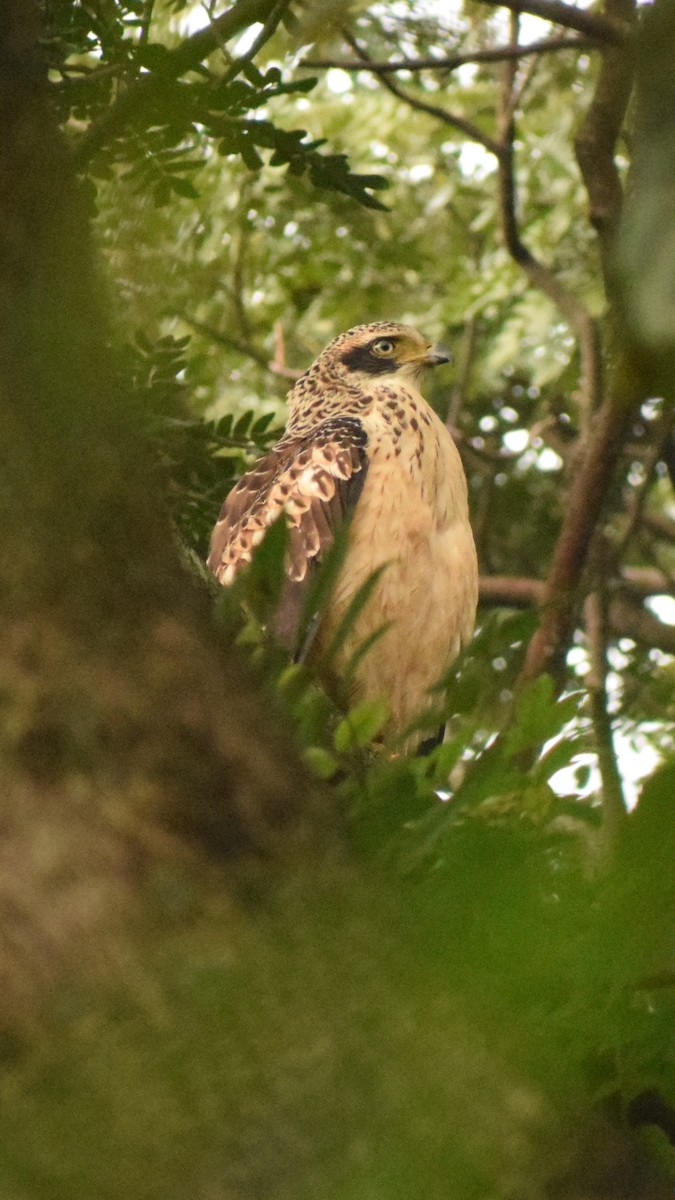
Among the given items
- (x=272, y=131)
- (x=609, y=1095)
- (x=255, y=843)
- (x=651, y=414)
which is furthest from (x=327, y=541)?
(x=255, y=843)

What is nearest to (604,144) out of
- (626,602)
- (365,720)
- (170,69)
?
(170,69)

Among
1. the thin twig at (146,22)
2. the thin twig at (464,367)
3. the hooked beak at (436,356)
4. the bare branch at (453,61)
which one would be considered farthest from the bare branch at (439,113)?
the thin twig at (146,22)

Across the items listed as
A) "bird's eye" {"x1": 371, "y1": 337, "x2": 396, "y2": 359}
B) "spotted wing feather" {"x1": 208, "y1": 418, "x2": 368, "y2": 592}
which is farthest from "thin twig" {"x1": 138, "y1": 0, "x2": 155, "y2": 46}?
"bird's eye" {"x1": 371, "y1": 337, "x2": 396, "y2": 359}

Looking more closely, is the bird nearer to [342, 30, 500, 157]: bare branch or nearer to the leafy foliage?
the leafy foliage

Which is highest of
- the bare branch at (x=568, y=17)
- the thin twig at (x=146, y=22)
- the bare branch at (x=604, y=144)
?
the bare branch at (x=604, y=144)

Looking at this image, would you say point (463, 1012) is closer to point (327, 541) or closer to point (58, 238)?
point (58, 238)

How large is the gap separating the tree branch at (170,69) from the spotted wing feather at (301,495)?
4.84 ft

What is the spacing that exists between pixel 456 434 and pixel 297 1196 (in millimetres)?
4755

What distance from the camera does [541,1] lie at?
2875mm

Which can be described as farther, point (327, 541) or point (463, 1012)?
point (327, 541)

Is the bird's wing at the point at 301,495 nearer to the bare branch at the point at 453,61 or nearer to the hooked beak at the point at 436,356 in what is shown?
the hooked beak at the point at 436,356

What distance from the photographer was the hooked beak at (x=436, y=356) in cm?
482

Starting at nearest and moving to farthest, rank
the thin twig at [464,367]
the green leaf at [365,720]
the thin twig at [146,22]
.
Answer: the green leaf at [365,720], the thin twig at [146,22], the thin twig at [464,367]

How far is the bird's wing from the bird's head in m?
0.48
